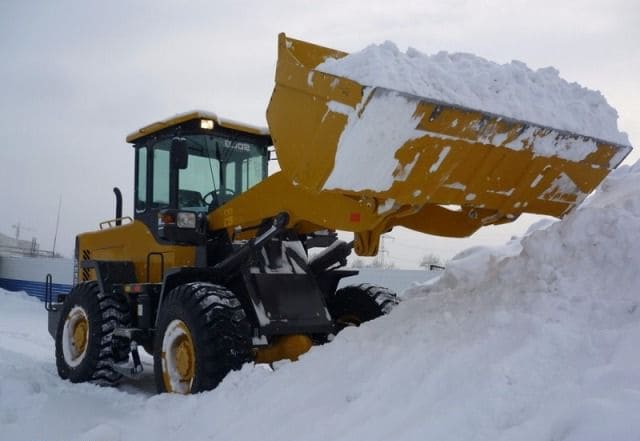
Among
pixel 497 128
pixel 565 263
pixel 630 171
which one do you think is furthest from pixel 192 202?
pixel 630 171

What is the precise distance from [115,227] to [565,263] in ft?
17.6

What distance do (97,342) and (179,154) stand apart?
2301mm

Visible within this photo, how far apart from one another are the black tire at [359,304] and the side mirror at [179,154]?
217cm

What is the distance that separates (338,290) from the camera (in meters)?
6.88

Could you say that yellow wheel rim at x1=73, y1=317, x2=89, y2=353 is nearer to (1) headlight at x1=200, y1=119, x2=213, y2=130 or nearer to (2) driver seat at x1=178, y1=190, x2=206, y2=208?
(2) driver seat at x1=178, y1=190, x2=206, y2=208

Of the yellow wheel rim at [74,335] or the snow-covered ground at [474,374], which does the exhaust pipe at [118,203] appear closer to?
the yellow wheel rim at [74,335]

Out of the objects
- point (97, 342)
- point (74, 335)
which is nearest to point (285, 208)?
point (97, 342)

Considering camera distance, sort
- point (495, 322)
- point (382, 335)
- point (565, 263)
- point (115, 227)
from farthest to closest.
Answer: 1. point (115, 227)
2. point (382, 335)
3. point (565, 263)
4. point (495, 322)

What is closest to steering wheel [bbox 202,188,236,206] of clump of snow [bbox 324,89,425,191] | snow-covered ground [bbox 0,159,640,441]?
snow-covered ground [bbox 0,159,640,441]

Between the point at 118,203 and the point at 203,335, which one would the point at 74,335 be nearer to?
the point at 118,203

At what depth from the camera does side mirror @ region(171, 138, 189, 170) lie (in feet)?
19.0

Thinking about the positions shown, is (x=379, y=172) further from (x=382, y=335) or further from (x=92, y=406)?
(x=92, y=406)

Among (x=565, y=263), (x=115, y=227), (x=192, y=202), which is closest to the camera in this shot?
(x=565, y=263)

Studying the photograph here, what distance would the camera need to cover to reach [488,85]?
14.5 feet
